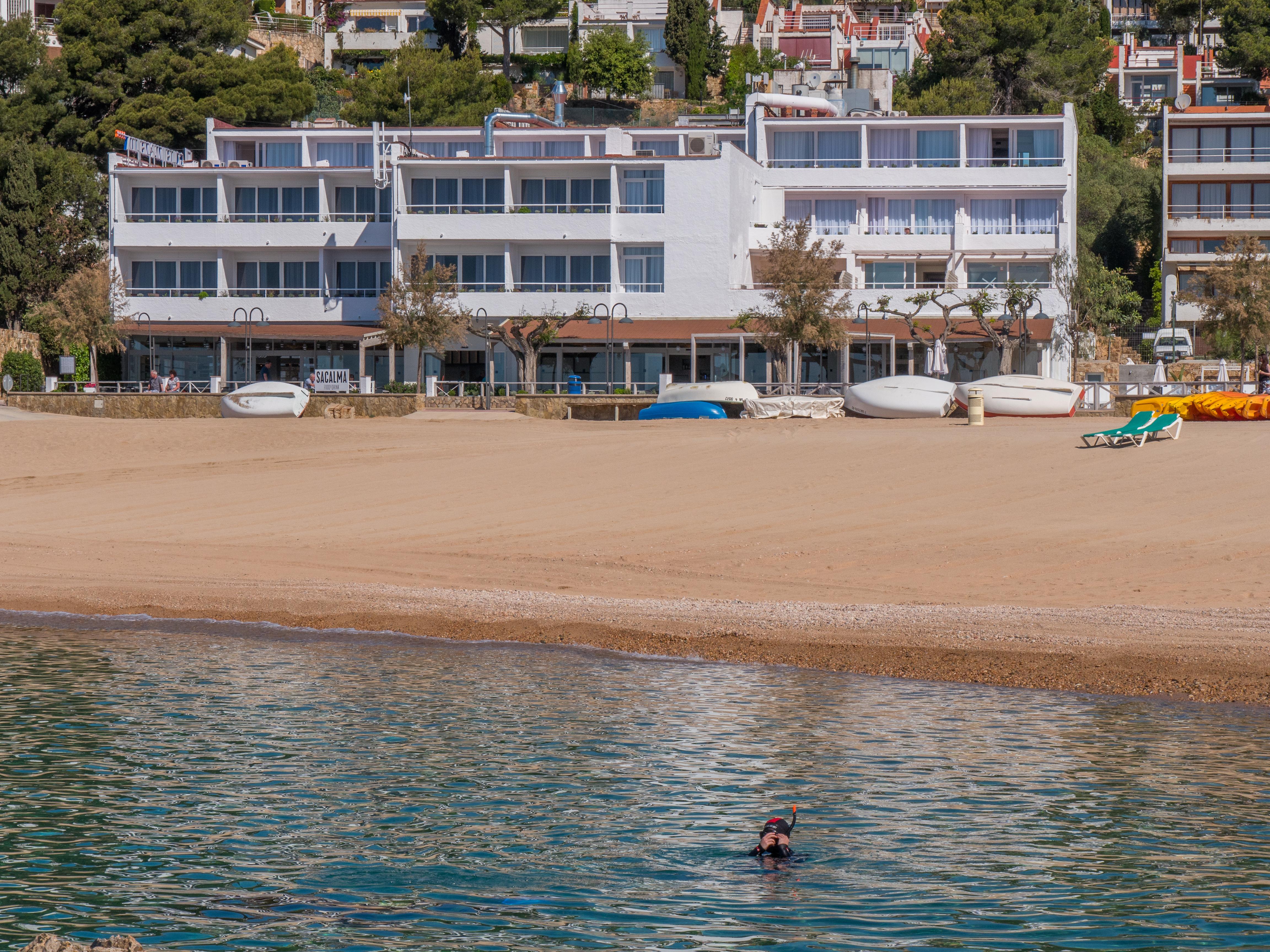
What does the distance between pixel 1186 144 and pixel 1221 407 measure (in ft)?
144

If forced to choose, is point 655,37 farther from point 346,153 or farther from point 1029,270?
point 1029,270

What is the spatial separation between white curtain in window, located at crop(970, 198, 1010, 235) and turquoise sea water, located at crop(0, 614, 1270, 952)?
60.4m

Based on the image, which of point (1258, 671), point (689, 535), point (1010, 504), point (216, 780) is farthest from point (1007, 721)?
point (1010, 504)

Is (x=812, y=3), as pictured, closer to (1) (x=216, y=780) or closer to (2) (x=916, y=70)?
(2) (x=916, y=70)

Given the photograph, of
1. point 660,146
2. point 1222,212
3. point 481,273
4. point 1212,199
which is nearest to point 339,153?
point 481,273

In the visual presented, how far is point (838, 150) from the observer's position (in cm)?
7575

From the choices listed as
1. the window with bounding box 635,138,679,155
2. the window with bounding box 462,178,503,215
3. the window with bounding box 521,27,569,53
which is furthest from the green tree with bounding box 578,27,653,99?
the window with bounding box 462,178,503,215

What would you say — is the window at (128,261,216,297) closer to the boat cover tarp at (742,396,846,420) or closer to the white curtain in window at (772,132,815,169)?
the white curtain in window at (772,132,815,169)

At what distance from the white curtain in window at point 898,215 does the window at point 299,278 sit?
1130 inches

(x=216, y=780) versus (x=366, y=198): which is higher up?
(x=366, y=198)

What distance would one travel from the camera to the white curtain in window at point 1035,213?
7381cm

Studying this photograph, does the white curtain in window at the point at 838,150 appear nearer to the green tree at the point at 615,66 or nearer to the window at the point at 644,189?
the window at the point at 644,189

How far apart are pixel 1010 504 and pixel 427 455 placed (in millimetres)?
15659

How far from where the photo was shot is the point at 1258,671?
1623cm
